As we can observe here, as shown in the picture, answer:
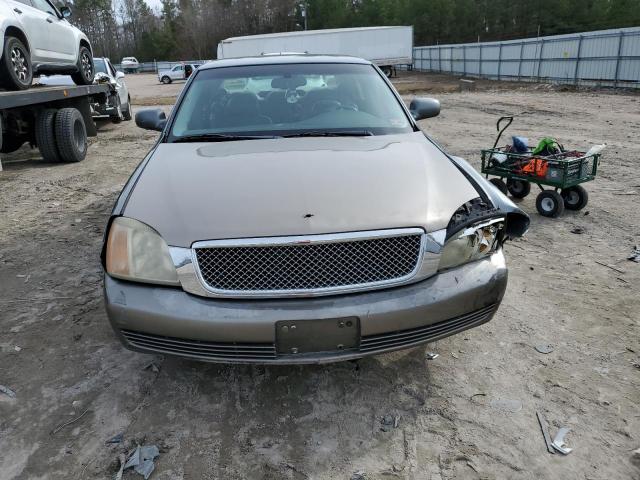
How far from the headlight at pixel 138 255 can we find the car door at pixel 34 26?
5905mm

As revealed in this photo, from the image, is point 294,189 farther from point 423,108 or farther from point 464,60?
point 464,60

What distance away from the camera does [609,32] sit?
19406 mm

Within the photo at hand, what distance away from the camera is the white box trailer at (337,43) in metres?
31.9

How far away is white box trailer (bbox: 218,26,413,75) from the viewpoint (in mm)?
31875

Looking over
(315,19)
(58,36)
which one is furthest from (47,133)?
(315,19)

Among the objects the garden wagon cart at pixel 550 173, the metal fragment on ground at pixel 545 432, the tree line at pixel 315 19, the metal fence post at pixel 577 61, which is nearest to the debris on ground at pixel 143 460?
the metal fragment on ground at pixel 545 432

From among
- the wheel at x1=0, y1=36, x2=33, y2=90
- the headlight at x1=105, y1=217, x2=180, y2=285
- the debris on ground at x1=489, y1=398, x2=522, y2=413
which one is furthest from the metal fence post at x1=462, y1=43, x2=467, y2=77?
the headlight at x1=105, y1=217, x2=180, y2=285

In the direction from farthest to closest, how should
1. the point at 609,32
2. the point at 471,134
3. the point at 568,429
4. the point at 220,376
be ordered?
the point at 609,32 → the point at 471,134 → the point at 220,376 → the point at 568,429

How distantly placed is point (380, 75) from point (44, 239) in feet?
11.2

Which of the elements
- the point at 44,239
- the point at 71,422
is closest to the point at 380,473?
the point at 71,422

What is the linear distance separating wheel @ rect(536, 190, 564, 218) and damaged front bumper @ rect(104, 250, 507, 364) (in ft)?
10.3

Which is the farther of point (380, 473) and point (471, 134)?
point (471, 134)

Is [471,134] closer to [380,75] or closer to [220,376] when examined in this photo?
[380,75]

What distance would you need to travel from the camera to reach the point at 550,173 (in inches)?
190
